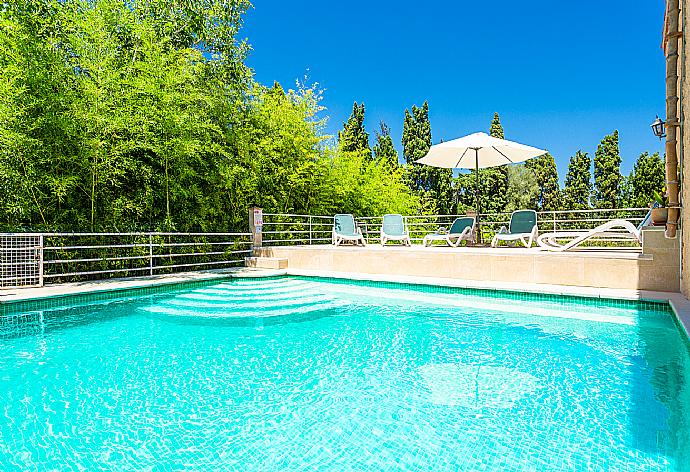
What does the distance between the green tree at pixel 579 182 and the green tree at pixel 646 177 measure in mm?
2175

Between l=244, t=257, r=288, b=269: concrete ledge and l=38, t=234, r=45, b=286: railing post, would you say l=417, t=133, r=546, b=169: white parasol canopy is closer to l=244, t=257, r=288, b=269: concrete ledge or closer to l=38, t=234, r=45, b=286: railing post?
l=244, t=257, r=288, b=269: concrete ledge

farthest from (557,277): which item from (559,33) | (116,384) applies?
(559,33)

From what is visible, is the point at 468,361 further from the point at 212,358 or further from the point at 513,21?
the point at 513,21

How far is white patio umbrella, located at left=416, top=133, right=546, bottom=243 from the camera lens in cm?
861

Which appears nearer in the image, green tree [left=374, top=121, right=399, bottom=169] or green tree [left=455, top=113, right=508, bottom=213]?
green tree [left=374, top=121, right=399, bottom=169]

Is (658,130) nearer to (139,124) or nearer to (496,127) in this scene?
(139,124)

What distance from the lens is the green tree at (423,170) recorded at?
73.8 feet

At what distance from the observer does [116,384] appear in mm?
2953

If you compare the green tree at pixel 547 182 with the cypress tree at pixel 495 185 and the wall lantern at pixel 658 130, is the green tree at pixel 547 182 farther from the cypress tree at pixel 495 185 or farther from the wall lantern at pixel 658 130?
the wall lantern at pixel 658 130

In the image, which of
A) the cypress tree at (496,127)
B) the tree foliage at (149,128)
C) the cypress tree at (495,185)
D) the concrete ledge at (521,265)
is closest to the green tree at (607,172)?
the cypress tree at (495,185)

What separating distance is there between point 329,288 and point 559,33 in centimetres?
1669

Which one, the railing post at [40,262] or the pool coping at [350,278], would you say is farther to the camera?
the railing post at [40,262]

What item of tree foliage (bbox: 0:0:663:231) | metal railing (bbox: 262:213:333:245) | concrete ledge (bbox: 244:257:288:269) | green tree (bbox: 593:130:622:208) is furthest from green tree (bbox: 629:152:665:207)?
concrete ledge (bbox: 244:257:288:269)

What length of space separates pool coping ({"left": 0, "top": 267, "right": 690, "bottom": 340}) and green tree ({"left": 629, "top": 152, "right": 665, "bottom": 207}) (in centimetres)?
2036
